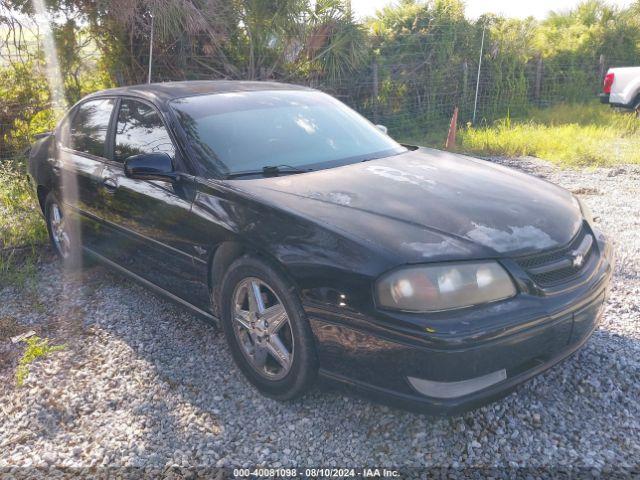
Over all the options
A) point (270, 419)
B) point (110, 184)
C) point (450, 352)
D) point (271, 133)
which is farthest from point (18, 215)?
point (450, 352)

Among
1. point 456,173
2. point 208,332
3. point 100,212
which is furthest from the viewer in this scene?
point 100,212

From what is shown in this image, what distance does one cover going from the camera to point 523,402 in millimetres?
2535

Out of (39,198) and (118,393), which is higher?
→ (39,198)

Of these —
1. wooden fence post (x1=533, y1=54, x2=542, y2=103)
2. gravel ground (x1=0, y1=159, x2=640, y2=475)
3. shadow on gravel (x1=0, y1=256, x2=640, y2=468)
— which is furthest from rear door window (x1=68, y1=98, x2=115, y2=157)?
wooden fence post (x1=533, y1=54, x2=542, y2=103)

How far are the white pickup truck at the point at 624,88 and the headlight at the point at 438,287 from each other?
9.95 meters

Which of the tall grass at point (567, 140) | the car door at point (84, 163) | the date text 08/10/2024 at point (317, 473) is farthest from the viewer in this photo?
the tall grass at point (567, 140)

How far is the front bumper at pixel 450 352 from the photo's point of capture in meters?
2.06

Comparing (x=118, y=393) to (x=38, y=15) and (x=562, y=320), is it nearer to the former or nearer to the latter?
(x=562, y=320)

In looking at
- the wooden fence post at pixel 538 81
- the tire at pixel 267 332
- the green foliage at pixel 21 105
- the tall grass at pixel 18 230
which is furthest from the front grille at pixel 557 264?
the wooden fence post at pixel 538 81

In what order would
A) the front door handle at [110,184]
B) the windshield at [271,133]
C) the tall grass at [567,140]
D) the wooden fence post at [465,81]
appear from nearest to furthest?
the windshield at [271,133] → the front door handle at [110,184] → the tall grass at [567,140] → the wooden fence post at [465,81]

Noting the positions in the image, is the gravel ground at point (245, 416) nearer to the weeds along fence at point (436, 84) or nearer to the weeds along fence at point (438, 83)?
the weeds along fence at point (438, 83)

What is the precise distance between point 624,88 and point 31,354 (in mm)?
10912

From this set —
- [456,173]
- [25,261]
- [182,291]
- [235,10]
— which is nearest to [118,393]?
[182,291]

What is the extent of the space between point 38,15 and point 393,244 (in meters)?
7.73
